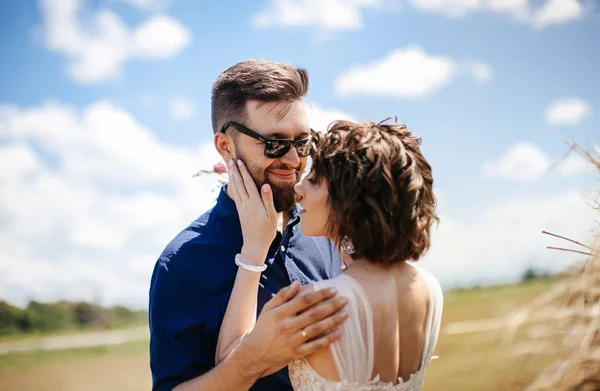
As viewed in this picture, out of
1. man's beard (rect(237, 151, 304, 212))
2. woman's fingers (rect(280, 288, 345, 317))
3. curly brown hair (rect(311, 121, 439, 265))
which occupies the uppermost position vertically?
man's beard (rect(237, 151, 304, 212))

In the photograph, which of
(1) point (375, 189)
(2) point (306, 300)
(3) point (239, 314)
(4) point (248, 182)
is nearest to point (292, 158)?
(4) point (248, 182)

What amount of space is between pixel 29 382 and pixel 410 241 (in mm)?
21837

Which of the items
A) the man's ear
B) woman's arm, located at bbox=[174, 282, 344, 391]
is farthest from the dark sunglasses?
woman's arm, located at bbox=[174, 282, 344, 391]

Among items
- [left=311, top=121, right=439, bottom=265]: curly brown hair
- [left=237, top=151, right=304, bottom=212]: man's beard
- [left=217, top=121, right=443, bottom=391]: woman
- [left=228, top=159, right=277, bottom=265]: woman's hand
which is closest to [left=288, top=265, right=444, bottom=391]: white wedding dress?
[left=217, top=121, right=443, bottom=391]: woman

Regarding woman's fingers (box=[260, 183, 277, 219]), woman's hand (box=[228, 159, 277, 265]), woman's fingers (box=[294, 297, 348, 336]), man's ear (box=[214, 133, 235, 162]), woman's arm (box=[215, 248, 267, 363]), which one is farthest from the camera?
man's ear (box=[214, 133, 235, 162])

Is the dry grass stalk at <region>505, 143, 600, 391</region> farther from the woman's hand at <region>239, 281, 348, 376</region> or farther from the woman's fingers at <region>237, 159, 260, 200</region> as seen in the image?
the woman's fingers at <region>237, 159, 260, 200</region>

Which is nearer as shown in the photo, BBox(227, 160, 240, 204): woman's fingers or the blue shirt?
the blue shirt

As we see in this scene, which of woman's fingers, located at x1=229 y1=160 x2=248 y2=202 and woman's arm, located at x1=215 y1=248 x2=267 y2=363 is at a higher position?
woman's fingers, located at x1=229 y1=160 x2=248 y2=202

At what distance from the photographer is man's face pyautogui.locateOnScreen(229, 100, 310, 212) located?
146 inches

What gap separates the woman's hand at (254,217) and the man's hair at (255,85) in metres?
0.64

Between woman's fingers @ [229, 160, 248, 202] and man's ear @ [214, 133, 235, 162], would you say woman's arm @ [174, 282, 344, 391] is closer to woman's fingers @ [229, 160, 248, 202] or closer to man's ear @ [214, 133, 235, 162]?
woman's fingers @ [229, 160, 248, 202]

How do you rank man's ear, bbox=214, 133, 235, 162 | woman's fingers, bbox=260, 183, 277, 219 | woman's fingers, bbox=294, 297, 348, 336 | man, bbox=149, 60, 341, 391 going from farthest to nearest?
man's ear, bbox=214, 133, 235, 162, woman's fingers, bbox=260, 183, 277, 219, man, bbox=149, 60, 341, 391, woman's fingers, bbox=294, 297, 348, 336

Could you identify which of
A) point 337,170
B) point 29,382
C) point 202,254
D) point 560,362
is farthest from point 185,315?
point 29,382

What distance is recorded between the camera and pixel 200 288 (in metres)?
3.24
